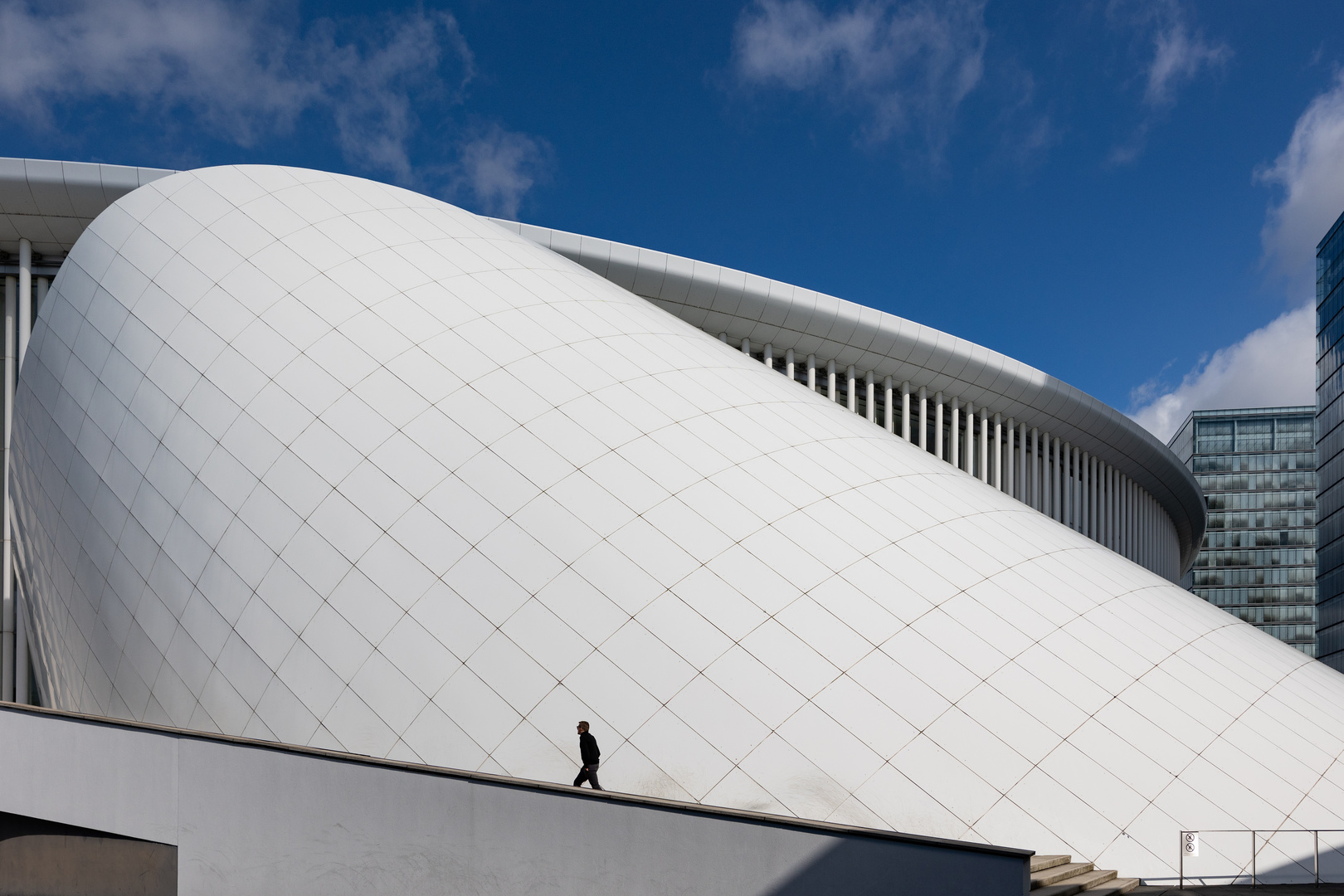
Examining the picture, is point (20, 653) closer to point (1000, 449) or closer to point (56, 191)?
point (56, 191)

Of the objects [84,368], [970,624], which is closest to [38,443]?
[84,368]

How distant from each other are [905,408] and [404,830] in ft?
89.1

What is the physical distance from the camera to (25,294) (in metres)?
23.1

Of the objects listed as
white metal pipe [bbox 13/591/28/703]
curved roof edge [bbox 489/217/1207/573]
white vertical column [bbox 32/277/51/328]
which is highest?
curved roof edge [bbox 489/217/1207/573]

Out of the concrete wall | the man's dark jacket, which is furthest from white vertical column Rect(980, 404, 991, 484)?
the concrete wall

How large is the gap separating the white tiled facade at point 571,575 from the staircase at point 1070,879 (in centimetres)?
54

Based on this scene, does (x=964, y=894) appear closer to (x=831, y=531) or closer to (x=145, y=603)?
(x=831, y=531)

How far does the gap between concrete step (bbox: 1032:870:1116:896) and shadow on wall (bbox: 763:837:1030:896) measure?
2047 mm

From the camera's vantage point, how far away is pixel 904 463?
1627 centimetres

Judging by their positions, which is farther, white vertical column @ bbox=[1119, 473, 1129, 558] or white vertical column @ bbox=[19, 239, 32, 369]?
white vertical column @ bbox=[1119, 473, 1129, 558]

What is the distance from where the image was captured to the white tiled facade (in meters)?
11.2

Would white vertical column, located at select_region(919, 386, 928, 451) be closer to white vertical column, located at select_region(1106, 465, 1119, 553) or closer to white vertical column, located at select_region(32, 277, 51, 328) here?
white vertical column, located at select_region(1106, 465, 1119, 553)

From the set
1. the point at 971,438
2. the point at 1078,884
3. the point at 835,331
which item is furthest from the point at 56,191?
the point at 971,438

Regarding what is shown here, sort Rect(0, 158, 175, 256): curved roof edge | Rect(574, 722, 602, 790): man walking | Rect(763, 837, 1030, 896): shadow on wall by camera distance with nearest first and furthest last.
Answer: Rect(763, 837, 1030, 896): shadow on wall → Rect(574, 722, 602, 790): man walking → Rect(0, 158, 175, 256): curved roof edge
